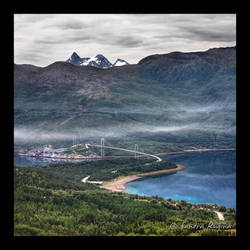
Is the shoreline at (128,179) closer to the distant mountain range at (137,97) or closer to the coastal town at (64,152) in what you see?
the coastal town at (64,152)

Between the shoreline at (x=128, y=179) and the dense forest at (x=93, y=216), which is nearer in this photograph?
the dense forest at (x=93, y=216)

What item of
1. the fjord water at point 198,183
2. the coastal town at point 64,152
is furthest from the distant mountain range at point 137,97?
the fjord water at point 198,183

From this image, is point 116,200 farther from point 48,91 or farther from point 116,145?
point 48,91

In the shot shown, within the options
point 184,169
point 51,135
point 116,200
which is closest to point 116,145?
point 51,135

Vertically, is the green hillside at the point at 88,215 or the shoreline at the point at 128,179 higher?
the green hillside at the point at 88,215
